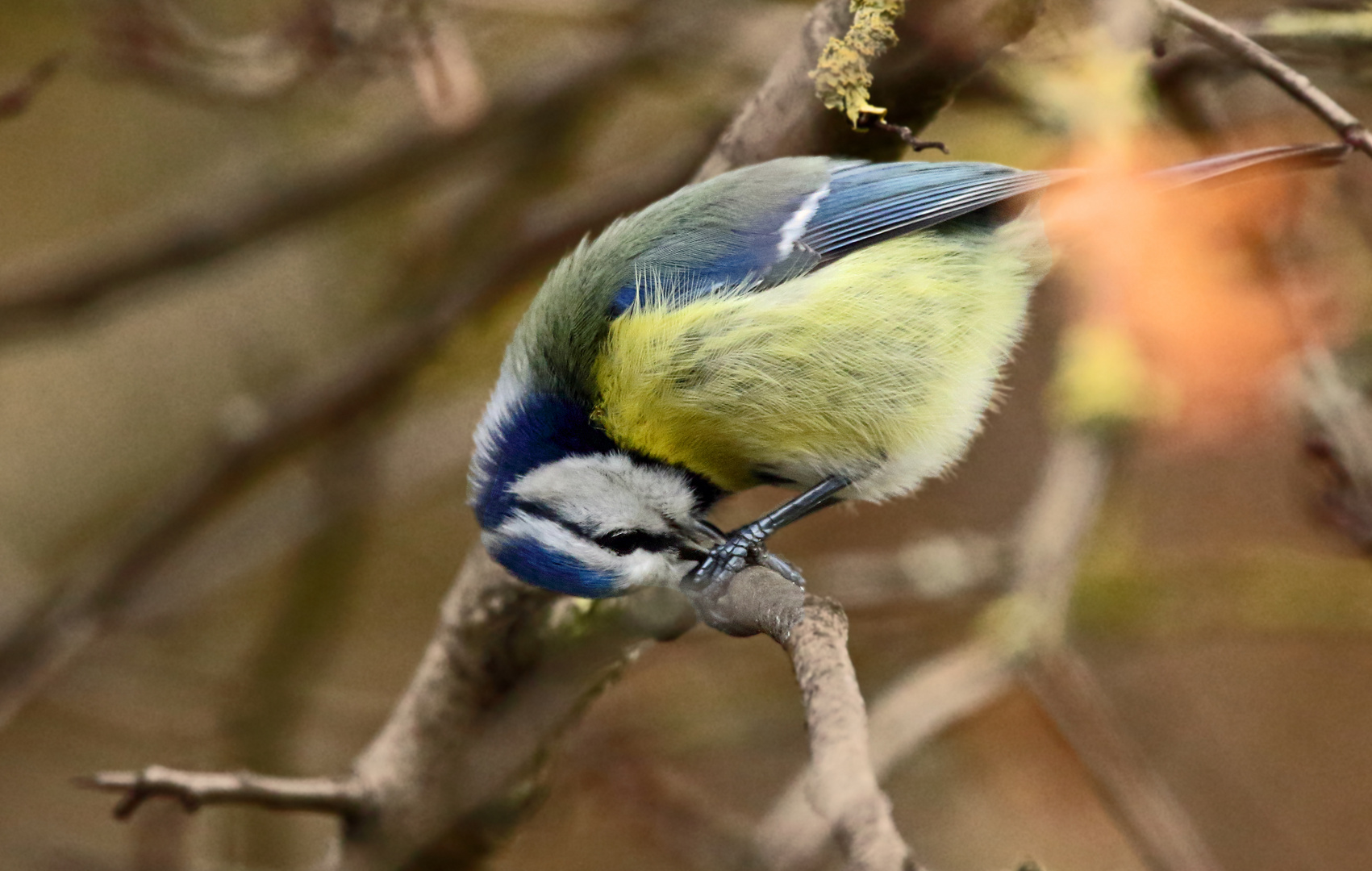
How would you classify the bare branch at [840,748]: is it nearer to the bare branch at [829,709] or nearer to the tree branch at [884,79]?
the bare branch at [829,709]

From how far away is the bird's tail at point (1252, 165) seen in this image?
6.04 ft

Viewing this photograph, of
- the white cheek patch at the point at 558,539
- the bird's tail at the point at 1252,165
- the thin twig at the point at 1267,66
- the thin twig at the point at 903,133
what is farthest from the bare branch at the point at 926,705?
the thin twig at the point at 1267,66

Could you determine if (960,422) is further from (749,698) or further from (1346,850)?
(1346,850)

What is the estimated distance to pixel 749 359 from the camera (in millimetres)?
2242

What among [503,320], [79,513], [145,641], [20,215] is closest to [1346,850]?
[503,320]

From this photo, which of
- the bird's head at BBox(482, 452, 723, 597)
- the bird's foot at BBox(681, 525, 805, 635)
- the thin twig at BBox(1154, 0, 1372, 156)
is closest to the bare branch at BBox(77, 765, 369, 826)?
the bird's head at BBox(482, 452, 723, 597)

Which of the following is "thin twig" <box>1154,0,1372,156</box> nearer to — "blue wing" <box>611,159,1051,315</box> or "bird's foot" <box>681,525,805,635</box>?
"blue wing" <box>611,159,1051,315</box>

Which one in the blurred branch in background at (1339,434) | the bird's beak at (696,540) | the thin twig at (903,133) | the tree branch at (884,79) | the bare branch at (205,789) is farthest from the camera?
the blurred branch in background at (1339,434)

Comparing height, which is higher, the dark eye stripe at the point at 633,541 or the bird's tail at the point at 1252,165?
the bird's tail at the point at 1252,165

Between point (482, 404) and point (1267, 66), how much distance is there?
2.75 metres

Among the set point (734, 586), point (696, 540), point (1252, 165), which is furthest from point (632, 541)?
point (1252, 165)

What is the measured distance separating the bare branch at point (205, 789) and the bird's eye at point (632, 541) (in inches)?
26.6

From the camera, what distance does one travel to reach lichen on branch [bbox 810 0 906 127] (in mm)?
1808

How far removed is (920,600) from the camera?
3.32 meters
